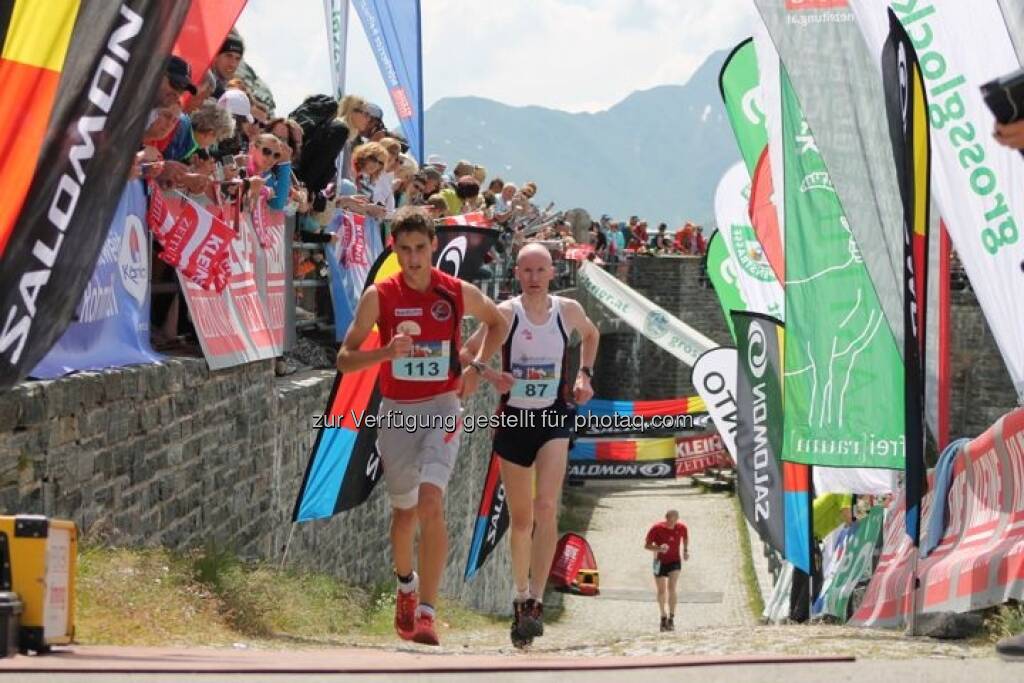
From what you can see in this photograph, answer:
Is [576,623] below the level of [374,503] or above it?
below

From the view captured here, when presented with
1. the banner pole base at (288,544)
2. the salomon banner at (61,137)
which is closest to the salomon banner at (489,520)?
the banner pole base at (288,544)

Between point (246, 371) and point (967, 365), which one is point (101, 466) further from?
point (967, 365)

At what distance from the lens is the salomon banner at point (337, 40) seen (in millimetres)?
14906

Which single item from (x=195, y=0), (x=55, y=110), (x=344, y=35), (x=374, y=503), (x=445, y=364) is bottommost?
(x=374, y=503)

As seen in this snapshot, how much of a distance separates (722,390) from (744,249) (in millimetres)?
3852

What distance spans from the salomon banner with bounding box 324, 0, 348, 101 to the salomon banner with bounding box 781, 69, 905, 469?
3993 millimetres

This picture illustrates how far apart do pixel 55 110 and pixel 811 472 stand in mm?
11064

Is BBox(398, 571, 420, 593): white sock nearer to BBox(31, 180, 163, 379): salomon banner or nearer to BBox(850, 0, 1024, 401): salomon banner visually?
BBox(31, 180, 163, 379): salomon banner

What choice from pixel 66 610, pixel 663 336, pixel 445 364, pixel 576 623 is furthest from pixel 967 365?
pixel 66 610

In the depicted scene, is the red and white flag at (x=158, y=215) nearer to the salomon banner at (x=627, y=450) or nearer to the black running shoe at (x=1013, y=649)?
the black running shoe at (x=1013, y=649)

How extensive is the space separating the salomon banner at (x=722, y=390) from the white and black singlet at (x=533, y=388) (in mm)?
10619

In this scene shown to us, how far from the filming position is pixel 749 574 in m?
29.0

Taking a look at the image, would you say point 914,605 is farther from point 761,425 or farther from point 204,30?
A: point 761,425

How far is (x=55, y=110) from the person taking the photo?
6.90m
